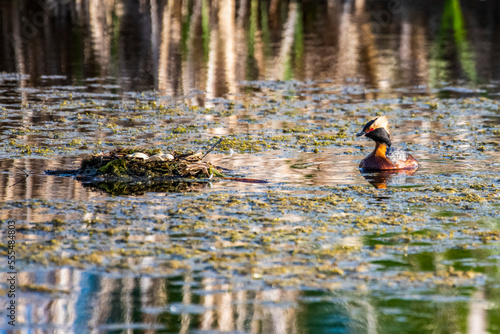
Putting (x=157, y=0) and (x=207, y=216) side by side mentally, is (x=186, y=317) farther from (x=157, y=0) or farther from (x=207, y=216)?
(x=157, y=0)

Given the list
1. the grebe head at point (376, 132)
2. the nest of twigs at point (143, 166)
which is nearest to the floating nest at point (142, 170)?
the nest of twigs at point (143, 166)

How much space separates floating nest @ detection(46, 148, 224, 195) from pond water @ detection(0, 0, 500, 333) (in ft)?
0.72

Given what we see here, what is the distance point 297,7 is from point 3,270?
28.4 m

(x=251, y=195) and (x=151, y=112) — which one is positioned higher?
(x=151, y=112)

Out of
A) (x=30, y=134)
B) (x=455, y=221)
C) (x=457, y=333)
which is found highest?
(x=30, y=134)

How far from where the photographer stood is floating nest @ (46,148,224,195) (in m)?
9.70

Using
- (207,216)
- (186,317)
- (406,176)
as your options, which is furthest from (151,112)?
(186,317)

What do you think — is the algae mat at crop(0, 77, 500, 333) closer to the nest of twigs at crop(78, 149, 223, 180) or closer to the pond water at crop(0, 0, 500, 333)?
the pond water at crop(0, 0, 500, 333)

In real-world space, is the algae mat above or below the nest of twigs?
below

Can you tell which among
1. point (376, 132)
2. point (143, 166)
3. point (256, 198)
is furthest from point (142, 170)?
point (376, 132)

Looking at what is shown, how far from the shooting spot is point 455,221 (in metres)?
7.97

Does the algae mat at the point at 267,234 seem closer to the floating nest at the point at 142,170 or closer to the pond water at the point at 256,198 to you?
Answer: the pond water at the point at 256,198

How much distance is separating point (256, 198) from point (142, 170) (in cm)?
160

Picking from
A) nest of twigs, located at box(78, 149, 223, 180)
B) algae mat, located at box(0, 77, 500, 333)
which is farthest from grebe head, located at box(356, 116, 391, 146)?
nest of twigs, located at box(78, 149, 223, 180)
